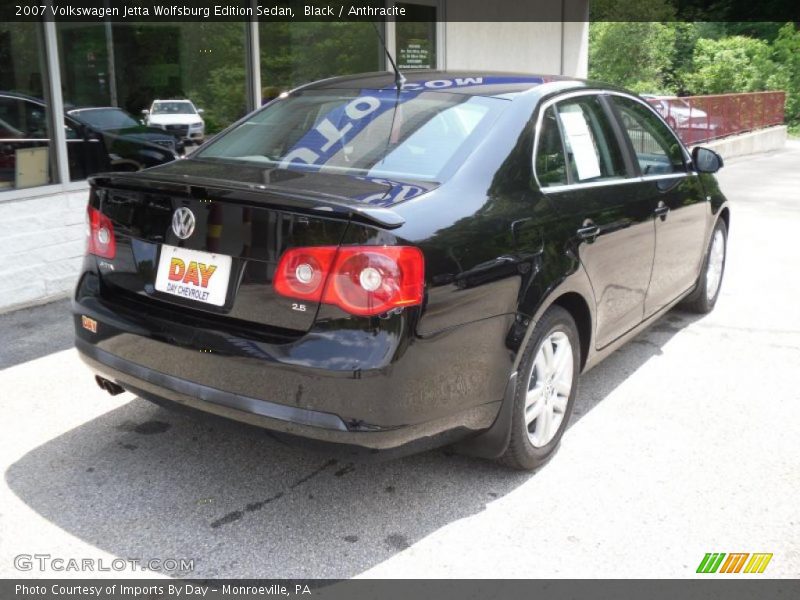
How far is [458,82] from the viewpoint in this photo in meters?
3.84

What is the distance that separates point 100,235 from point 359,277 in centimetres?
122

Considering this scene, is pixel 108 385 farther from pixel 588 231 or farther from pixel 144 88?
pixel 144 88

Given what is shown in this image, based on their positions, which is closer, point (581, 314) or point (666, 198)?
point (581, 314)

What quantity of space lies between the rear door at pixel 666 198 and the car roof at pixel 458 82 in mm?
603

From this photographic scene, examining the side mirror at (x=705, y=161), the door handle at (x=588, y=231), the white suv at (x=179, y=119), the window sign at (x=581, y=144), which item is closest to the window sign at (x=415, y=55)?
the white suv at (x=179, y=119)

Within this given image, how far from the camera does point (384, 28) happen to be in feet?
31.7

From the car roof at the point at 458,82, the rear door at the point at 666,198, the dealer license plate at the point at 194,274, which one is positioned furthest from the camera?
the rear door at the point at 666,198

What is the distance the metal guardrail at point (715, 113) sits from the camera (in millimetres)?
18547

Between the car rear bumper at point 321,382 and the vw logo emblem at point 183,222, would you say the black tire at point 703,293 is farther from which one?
the vw logo emblem at point 183,222

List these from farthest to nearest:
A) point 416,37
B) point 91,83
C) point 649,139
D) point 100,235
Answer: point 416,37, point 91,83, point 649,139, point 100,235

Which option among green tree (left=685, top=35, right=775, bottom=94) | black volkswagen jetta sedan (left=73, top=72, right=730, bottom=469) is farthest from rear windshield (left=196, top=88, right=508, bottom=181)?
green tree (left=685, top=35, right=775, bottom=94)

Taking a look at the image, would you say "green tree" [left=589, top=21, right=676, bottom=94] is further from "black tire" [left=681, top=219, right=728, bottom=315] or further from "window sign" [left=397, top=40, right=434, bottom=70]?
"black tire" [left=681, top=219, right=728, bottom=315]

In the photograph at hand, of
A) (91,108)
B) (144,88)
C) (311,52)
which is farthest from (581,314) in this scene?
(311,52)

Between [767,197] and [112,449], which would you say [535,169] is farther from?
[767,197]
